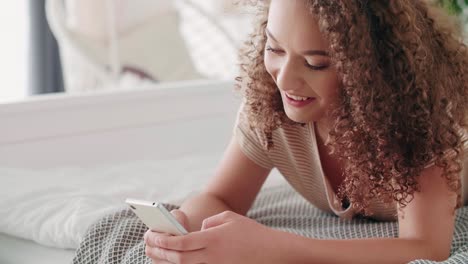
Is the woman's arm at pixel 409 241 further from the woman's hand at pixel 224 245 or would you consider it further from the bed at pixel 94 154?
the bed at pixel 94 154

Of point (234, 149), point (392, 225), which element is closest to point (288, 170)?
point (234, 149)

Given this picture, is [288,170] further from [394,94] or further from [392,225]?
[394,94]

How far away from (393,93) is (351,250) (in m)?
0.25

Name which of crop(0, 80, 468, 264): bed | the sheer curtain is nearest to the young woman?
crop(0, 80, 468, 264): bed

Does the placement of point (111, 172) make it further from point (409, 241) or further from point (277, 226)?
point (409, 241)

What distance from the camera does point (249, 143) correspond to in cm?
159

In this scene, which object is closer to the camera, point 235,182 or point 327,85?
point 327,85

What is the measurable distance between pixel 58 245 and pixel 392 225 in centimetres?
63

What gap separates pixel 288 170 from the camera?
5.36ft

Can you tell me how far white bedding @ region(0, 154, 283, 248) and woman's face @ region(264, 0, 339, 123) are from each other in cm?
49

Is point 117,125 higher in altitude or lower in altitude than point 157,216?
lower

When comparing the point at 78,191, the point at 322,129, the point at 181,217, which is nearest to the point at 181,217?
the point at 181,217

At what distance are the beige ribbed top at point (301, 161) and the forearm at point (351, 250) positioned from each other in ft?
0.66

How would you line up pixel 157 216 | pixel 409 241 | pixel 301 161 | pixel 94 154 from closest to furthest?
pixel 157 216
pixel 409 241
pixel 301 161
pixel 94 154
